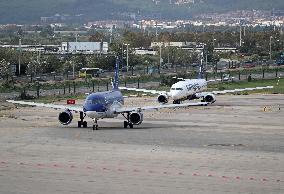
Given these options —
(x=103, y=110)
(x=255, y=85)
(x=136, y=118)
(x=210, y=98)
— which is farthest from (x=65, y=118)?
(x=255, y=85)

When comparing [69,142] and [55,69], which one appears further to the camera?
[55,69]

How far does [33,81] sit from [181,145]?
236ft

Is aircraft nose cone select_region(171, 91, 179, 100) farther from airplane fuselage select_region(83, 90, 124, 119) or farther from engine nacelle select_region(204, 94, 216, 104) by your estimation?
airplane fuselage select_region(83, 90, 124, 119)

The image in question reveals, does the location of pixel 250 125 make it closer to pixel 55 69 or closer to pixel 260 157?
pixel 260 157

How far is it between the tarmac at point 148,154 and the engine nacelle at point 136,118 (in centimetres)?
70

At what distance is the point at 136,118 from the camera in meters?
63.2

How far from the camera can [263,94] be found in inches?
4080

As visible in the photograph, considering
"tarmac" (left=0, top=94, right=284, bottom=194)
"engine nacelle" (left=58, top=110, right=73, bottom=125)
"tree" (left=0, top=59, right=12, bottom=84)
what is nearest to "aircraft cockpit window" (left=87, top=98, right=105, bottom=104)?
"tarmac" (left=0, top=94, right=284, bottom=194)

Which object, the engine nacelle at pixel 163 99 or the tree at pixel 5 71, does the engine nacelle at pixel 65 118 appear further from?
the tree at pixel 5 71

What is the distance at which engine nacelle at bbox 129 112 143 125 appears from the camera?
63.0 metres

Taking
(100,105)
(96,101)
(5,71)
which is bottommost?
(100,105)

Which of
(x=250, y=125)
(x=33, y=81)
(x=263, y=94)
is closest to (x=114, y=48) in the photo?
(x=33, y=81)

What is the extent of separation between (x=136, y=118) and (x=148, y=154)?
46.7 feet

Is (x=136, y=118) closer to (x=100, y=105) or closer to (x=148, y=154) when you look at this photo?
(x=100, y=105)
